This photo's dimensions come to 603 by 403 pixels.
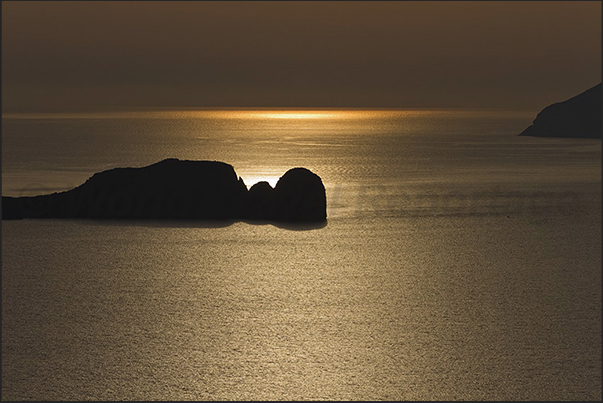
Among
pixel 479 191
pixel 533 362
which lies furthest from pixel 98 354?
pixel 479 191

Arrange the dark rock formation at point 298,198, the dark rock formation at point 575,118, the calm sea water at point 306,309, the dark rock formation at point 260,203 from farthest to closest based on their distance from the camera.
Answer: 1. the dark rock formation at point 575,118
2. the dark rock formation at point 260,203
3. the dark rock formation at point 298,198
4. the calm sea water at point 306,309

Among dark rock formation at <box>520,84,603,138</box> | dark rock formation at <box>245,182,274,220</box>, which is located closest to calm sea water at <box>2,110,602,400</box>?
dark rock formation at <box>245,182,274,220</box>

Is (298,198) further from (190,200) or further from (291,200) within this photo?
(190,200)

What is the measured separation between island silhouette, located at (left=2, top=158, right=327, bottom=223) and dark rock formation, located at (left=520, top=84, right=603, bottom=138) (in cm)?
14131

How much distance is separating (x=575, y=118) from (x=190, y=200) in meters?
151

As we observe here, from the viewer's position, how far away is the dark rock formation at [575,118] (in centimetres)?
16188

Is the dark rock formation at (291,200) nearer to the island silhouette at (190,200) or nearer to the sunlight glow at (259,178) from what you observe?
the island silhouette at (190,200)

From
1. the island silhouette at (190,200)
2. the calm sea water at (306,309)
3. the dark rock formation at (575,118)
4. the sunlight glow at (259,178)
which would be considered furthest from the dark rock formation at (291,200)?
the dark rock formation at (575,118)

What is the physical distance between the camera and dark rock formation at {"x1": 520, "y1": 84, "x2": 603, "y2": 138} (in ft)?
531

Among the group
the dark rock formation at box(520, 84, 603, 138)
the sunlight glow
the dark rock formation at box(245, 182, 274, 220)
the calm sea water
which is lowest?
the calm sea water

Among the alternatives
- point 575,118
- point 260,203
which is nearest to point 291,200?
Result: point 260,203

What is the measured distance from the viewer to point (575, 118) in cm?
16525

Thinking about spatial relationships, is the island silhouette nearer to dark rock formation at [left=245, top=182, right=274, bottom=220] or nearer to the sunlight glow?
dark rock formation at [left=245, top=182, right=274, bottom=220]

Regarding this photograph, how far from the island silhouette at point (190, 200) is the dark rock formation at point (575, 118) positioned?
141308 mm
